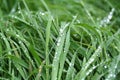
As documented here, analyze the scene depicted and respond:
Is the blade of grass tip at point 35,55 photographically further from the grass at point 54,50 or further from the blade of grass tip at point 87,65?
the blade of grass tip at point 87,65

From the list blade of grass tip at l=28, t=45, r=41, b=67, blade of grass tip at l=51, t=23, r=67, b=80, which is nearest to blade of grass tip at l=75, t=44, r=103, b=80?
blade of grass tip at l=51, t=23, r=67, b=80

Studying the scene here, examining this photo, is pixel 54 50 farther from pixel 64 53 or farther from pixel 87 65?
pixel 87 65

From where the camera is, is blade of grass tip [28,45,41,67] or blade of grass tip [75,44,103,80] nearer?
blade of grass tip [75,44,103,80]

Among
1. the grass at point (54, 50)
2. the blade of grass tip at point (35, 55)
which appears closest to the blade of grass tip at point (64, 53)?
the grass at point (54, 50)

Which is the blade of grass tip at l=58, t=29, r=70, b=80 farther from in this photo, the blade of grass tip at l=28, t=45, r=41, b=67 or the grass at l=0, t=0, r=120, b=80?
the blade of grass tip at l=28, t=45, r=41, b=67

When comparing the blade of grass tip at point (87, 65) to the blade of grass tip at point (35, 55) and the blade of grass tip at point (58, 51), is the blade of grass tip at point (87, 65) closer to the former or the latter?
the blade of grass tip at point (58, 51)

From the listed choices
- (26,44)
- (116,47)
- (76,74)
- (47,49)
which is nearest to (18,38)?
(26,44)

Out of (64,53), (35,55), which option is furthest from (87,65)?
(35,55)

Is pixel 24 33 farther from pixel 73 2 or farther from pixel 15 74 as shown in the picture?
pixel 73 2

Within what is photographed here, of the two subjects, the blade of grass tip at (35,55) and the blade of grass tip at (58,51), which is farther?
the blade of grass tip at (35,55)

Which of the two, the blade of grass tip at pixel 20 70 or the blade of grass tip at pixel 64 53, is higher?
the blade of grass tip at pixel 64 53

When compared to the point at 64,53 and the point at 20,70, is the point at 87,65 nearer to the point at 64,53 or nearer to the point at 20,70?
the point at 64,53

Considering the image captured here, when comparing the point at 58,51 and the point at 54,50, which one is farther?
the point at 54,50
